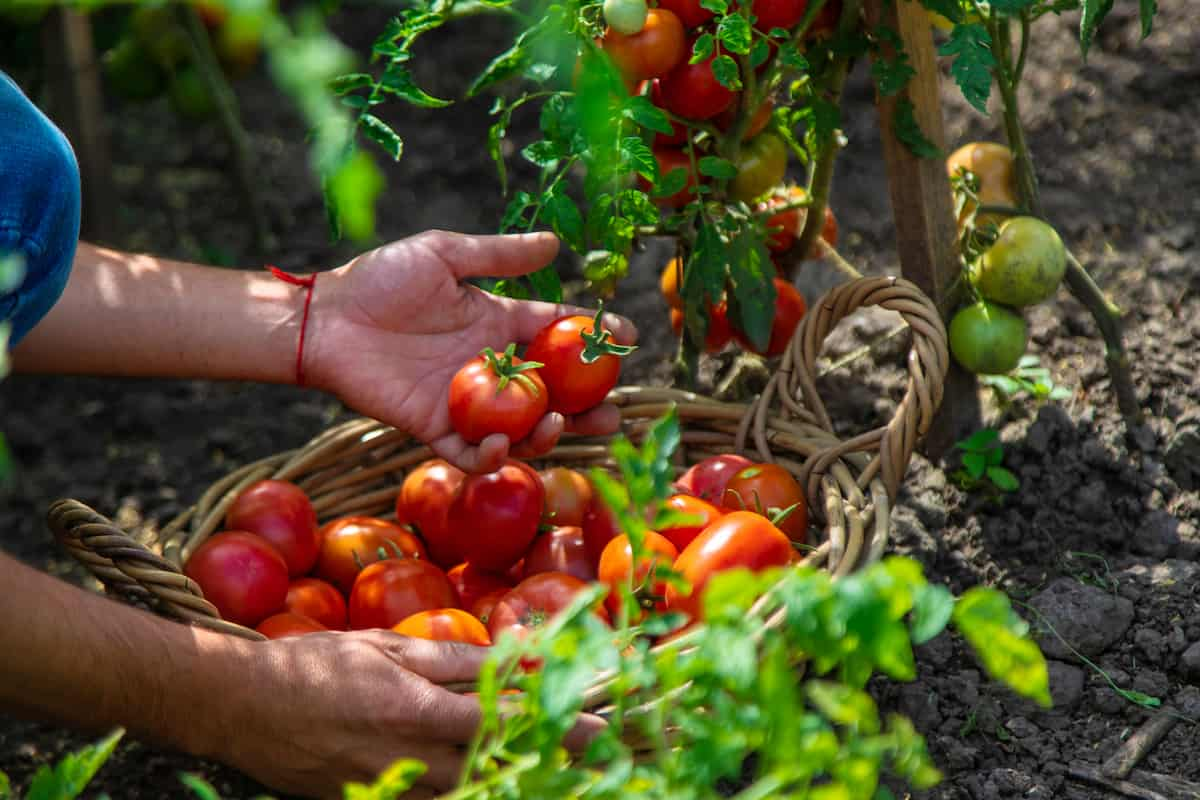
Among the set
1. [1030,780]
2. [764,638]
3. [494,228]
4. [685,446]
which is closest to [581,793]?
[764,638]

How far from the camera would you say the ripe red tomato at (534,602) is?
Result: 66.1 inches

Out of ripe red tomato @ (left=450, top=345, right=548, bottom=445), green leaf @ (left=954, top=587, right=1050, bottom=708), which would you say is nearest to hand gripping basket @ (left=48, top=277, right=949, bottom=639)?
ripe red tomato @ (left=450, top=345, right=548, bottom=445)

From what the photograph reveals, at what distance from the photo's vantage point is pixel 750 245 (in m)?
1.79

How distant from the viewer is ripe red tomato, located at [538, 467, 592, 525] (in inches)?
77.8

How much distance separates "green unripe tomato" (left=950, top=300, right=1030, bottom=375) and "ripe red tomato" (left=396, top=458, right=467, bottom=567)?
80cm

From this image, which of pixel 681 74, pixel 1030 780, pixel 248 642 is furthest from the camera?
pixel 681 74

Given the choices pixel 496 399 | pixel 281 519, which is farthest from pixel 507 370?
pixel 281 519

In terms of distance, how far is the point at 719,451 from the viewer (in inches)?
80.7

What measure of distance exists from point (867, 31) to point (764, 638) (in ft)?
3.04

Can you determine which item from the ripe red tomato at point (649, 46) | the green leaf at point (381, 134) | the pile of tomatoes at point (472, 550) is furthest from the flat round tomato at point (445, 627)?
the ripe red tomato at point (649, 46)

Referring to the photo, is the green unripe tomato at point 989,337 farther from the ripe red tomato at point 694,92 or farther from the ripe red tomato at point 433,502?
the ripe red tomato at point 433,502

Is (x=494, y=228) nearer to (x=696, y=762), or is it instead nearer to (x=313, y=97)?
(x=696, y=762)

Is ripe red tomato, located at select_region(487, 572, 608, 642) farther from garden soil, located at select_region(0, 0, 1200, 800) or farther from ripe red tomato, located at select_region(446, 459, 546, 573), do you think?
garden soil, located at select_region(0, 0, 1200, 800)

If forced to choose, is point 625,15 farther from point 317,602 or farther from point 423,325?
point 317,602
